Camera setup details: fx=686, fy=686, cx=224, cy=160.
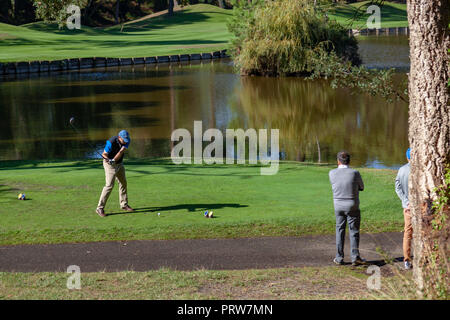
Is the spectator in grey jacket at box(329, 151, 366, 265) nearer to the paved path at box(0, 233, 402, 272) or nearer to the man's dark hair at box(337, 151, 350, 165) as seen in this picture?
the man's dark hair at box(337, 151, 350, 165)

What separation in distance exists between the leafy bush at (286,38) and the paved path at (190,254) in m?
38.9

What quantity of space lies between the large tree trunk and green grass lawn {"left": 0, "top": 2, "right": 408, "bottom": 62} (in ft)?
155

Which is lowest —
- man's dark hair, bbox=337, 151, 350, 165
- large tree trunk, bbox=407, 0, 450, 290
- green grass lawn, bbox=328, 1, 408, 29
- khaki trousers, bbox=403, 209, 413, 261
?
khaki trousers, bbox=403, 209, 413, 261

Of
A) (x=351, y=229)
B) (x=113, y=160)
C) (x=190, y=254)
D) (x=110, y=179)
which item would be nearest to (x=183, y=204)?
(x=110, y=179)

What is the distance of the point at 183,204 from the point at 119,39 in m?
69.4

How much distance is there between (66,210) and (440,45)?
881cm

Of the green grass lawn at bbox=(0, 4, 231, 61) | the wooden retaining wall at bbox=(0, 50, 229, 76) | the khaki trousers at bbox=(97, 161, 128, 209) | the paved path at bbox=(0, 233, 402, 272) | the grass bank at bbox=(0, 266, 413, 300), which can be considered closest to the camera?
the grass bank at bbox=(0, 266, 413, 300)

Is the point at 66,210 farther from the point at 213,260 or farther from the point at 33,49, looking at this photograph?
the point at 33,49

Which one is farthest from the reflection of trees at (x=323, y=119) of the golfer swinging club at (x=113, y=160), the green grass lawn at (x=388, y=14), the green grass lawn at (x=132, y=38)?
the green grass lawn at (x=388, y=14)

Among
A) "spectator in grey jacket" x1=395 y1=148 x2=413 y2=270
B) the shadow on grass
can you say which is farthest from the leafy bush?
"spectator in grey jacket" x1=395 y1=148 x2=413 y2=270

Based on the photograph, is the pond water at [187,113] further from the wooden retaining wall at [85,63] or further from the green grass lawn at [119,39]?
the green grass lawn at [119,39]

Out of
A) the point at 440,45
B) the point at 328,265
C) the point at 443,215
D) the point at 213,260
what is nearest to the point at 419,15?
the point at 440,45

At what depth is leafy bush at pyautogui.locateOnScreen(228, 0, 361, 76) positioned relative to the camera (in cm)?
5131

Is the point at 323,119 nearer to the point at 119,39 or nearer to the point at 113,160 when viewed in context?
the point at 113,160
